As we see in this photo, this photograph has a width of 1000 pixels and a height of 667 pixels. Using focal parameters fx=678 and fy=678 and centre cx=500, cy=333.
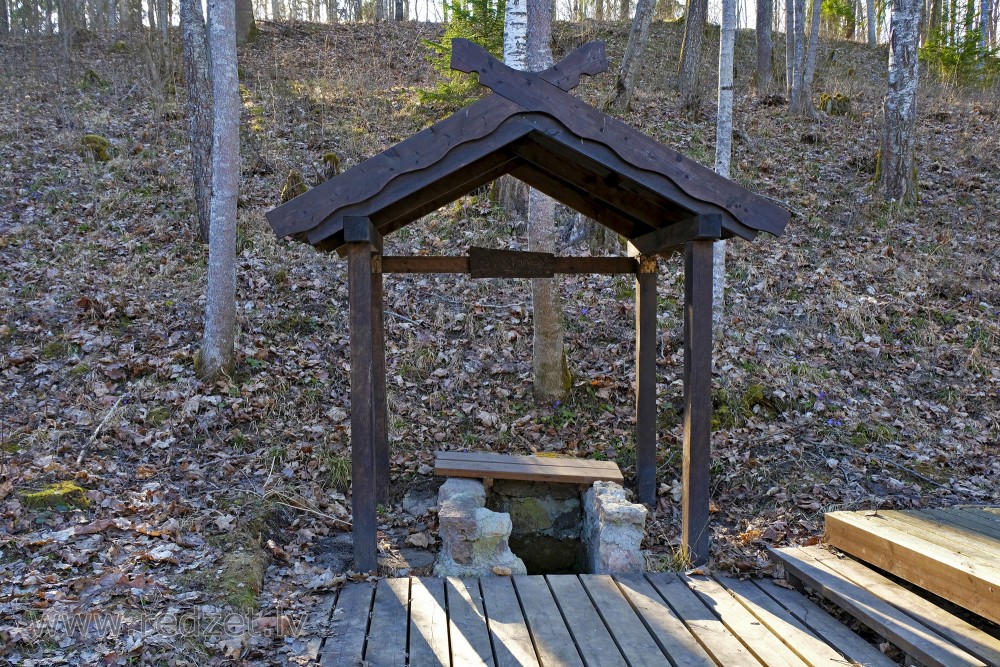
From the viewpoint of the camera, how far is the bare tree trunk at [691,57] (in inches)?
577

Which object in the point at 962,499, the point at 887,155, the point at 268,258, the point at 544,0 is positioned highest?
the point at 544,0

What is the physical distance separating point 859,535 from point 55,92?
17273 mm

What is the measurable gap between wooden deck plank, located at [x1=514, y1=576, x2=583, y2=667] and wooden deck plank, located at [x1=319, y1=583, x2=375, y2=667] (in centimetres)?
96

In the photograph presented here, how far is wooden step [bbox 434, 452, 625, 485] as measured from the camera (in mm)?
5758

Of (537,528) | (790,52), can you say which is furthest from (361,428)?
(790,52)

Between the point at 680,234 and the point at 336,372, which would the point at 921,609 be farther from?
the point at 336,372

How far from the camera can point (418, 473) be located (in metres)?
6.74

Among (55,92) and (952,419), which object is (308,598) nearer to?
(952,419)

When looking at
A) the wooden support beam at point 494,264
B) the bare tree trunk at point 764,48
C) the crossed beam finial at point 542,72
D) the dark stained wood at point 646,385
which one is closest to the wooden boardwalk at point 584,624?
the dark stained wood at point 646,385

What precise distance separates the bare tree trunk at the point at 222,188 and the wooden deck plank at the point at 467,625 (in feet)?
14.1

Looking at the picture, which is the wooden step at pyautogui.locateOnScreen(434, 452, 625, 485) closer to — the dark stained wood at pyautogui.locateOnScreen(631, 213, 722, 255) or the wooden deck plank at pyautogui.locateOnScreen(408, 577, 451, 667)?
the wooden deck plank at pyautogui.locateOnScreen(408, 577, 451, 667)

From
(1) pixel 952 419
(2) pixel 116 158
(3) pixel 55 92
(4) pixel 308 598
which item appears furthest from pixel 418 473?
(3) pixel 55 92

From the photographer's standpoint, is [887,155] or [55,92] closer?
[887,155]

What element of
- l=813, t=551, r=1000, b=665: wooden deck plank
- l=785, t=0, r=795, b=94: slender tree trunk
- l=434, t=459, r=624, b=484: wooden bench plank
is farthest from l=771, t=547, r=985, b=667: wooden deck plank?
l=785, t=0, r=795, b=94: slender tree trunk
